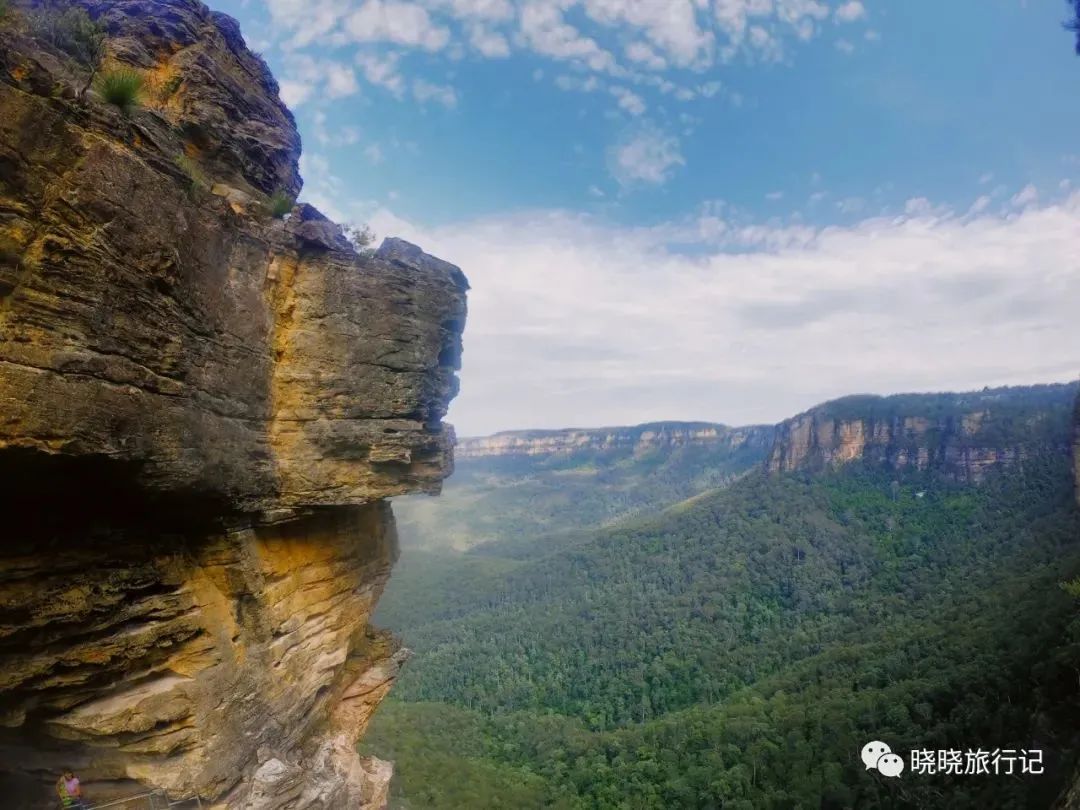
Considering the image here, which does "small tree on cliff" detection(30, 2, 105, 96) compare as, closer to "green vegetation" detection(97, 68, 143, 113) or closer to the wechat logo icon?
"green vegetation" detection(97, 68, 143, 113)

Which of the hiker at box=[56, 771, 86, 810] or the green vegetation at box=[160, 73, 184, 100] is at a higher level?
the green vegetation at box=[160, 73, 184, 100]

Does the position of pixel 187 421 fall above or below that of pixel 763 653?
above

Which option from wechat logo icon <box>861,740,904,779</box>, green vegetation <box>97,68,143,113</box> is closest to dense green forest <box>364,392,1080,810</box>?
wechat logo icon <box>861,740,904,779</box>

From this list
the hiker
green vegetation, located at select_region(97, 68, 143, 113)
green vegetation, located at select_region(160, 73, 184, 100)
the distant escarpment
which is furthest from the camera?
the distant escarpment

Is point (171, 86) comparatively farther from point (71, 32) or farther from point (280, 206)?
point (280, 206)

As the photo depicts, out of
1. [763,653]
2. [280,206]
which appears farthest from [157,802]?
[763,653]

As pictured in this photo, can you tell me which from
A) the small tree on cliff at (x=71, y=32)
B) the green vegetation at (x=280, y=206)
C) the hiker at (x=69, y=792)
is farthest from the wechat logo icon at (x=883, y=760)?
the small tree on cliff at (x=71, y=32)
